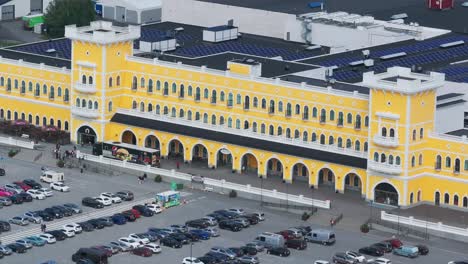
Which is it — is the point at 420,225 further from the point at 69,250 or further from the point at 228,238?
the point at 69,250

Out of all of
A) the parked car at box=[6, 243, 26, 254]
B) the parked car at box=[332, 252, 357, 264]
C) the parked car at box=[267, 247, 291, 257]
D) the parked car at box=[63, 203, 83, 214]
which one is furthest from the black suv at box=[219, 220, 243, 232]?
the parked car at box=[6, 243, 26, 254]

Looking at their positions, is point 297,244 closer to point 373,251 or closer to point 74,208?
point 373,251

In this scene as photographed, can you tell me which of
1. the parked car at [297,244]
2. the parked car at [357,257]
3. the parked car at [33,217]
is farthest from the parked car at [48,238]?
the parked car at [357,257]

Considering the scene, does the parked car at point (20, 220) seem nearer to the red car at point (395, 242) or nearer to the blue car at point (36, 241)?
the blue car at point (36, 241)

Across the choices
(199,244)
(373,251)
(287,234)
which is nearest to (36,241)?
(199,244)

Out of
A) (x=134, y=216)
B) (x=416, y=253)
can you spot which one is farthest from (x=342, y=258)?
(x=134, y=216)

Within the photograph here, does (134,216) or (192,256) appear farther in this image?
(134,216)
